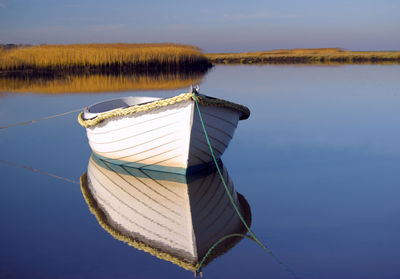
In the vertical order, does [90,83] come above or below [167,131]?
below

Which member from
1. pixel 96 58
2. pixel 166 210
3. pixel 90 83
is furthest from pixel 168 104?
pixel 96 58

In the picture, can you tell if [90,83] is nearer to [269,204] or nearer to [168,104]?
[168,104]

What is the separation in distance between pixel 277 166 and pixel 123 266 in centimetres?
345

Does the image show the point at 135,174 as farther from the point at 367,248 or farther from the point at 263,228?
the point at 367,248

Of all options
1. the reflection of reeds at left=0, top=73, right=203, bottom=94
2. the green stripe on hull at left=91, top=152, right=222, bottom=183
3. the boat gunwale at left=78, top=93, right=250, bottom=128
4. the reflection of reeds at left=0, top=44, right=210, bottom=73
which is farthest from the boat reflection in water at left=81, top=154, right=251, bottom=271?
the reflection of reeds at left=0, top=44, right=210, bottom=73

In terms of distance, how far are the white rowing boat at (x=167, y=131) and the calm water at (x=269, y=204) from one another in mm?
618

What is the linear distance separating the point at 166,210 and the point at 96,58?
19928 millimetres

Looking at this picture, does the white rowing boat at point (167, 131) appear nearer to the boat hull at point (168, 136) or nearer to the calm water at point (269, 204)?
the boat hull at point (168, 136)

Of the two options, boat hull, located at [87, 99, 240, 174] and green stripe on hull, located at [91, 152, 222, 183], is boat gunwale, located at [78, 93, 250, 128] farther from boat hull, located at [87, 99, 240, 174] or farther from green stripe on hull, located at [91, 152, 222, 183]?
green stripe on hull, located at [91, 152, 222, 183]

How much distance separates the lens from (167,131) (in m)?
5.62

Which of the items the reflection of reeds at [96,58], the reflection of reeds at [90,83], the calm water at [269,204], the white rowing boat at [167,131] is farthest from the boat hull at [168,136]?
the reflection of reeds at [96,58]

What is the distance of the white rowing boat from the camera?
5.45m

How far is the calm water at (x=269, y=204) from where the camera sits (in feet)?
12.2

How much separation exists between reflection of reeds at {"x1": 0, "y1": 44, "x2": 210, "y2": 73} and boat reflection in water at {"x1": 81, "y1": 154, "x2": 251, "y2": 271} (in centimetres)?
1792
